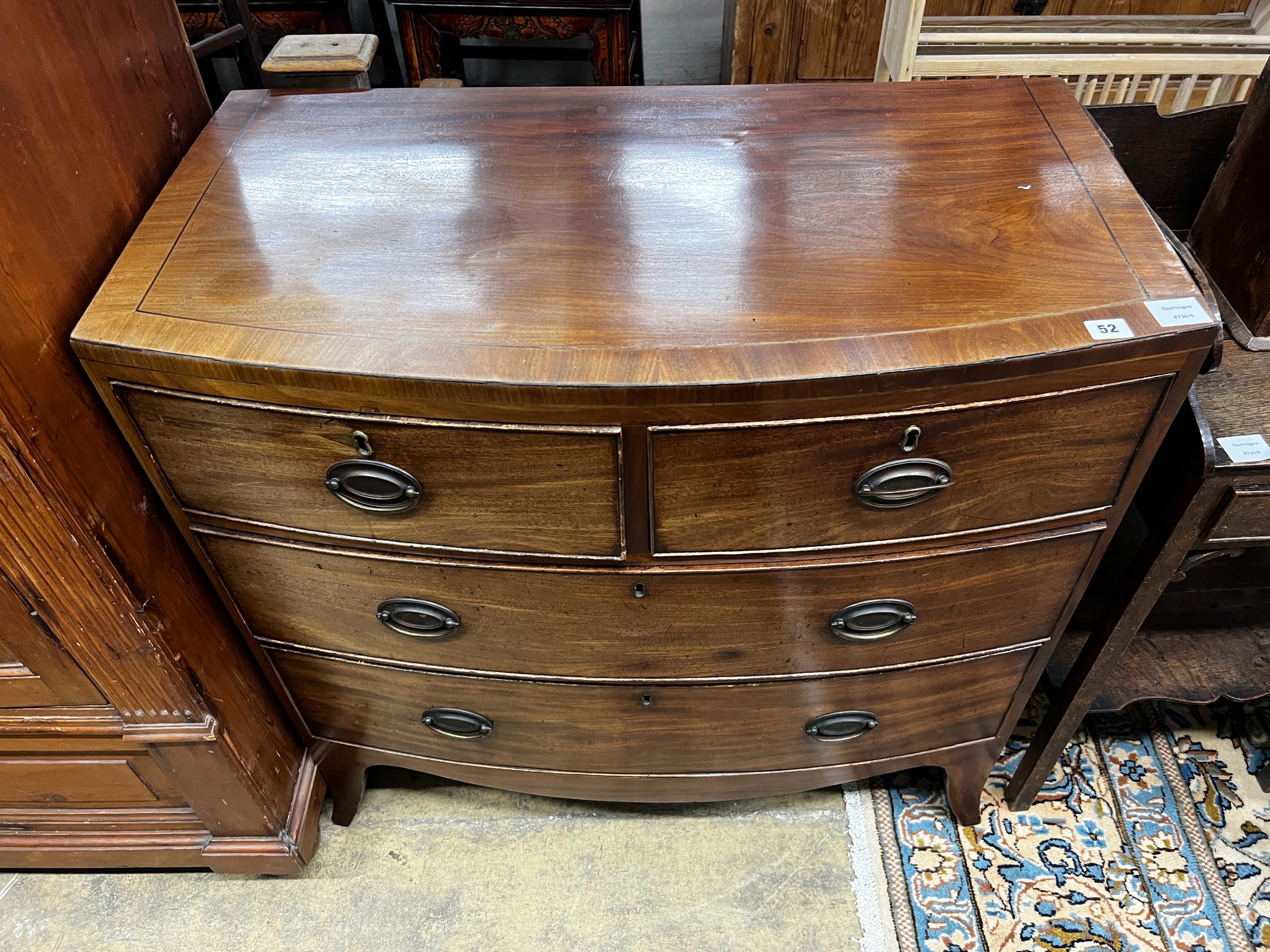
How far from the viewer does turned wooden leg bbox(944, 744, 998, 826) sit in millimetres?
1215

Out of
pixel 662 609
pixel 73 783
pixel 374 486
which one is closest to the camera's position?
pixel 374 486

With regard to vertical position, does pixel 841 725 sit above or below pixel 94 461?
below

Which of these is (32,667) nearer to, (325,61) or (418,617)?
(418,617)

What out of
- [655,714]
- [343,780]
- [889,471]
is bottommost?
[343,780]

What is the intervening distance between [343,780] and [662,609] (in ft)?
2.18

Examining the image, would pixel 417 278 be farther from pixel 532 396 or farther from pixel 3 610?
pixel 3 610

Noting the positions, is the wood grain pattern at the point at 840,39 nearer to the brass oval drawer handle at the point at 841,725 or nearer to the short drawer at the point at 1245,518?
the short drawer at the point at 1245,518

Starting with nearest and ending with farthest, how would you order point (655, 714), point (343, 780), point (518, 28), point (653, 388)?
point (653, 388)
point (655, 714)
point (343, 780)
point (518, 28)

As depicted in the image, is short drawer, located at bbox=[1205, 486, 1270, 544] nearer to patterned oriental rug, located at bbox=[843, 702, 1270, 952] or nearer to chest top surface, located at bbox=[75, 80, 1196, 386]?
chest top surface, located at bbox=[75, 80, 1196, 386]

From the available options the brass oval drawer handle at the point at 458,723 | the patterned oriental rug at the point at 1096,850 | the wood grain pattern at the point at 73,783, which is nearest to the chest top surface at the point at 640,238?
the brass oval drawer handle at the point at 458,723

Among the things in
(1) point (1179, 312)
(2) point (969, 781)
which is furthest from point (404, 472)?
(2) point (969, 781)

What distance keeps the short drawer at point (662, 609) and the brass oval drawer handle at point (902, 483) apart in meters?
0.09

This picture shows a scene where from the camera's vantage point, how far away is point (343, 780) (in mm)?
1294

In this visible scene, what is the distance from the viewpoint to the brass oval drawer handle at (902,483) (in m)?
0.79
